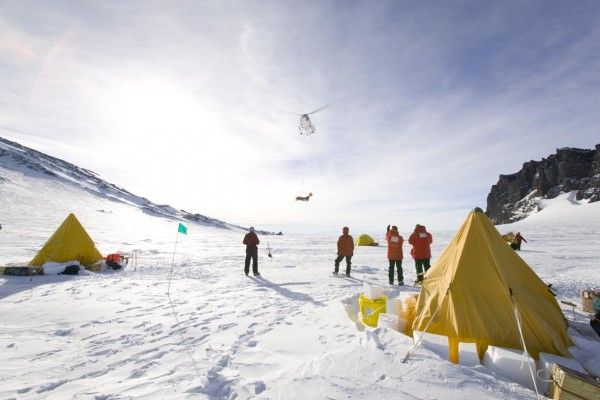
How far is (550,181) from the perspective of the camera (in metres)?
124

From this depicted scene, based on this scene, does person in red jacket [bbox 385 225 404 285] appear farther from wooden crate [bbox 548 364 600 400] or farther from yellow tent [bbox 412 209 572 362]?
wooden crate [bbox 548 364 600 400]

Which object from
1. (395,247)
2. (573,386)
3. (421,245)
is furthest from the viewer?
(395,247)

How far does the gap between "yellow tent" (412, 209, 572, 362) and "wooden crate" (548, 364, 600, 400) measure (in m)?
1.30

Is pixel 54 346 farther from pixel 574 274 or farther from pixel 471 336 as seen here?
pixel 574 274

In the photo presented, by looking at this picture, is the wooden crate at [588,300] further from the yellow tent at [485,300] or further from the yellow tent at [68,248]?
the yellow tent at [68,248]

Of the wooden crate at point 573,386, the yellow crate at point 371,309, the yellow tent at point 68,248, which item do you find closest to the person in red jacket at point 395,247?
the yellow crate at point 371,309

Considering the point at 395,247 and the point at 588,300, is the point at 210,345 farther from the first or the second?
the point at 588,300

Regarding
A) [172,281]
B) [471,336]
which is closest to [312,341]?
[471,336]

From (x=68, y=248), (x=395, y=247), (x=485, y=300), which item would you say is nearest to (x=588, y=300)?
(x=485, y=300)

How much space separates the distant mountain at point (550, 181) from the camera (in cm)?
11206

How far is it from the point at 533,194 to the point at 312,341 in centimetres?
15111

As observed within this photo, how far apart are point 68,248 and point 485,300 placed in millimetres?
16573

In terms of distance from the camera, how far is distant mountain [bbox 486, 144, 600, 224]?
112 metres

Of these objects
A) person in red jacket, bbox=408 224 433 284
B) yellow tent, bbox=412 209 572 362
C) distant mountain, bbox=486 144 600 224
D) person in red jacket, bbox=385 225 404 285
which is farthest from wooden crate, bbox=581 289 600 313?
distant mountain, bbox=486 144 600 224
